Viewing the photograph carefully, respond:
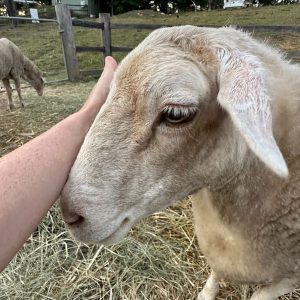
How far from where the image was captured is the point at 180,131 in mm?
1438

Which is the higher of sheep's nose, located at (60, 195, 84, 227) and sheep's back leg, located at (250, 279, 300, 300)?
sheep's nose, located at (60, 195, 84, 227)

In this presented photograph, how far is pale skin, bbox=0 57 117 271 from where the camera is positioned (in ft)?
4.31

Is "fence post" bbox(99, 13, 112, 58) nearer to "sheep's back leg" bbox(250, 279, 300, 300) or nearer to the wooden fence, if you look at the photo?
the wooden fence

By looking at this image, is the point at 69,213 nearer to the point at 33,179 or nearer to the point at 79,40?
the point at 33,179

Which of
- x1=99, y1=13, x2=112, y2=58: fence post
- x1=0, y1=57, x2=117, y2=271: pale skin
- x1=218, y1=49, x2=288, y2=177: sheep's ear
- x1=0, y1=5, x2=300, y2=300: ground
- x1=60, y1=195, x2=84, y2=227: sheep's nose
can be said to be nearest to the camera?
x1=218, y1=49, x2=288, y2=177: sheep's ear

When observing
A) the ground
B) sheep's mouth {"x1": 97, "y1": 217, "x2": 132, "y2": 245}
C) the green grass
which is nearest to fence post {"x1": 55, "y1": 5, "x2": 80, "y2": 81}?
the green grass

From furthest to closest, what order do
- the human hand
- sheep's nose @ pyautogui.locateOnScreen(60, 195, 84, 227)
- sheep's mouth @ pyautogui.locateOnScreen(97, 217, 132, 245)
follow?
the human hand < sheep's mouth @ pyautogui.locateOnScreen(97, 217, 132, 245) < sheep's nose @ pyautogui.locateOnScreen(60, 195, 84, 227)

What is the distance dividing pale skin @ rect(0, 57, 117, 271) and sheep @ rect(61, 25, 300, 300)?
0.23ft

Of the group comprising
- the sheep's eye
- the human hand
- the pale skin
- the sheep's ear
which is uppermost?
the sheep's ear

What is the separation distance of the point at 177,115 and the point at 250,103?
0.26 metres

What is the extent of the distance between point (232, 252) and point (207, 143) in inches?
29.7

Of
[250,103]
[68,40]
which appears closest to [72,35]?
[68,40]

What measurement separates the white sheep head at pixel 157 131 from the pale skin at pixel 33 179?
0.23ft

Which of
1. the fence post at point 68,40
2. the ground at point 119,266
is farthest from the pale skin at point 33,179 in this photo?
the fence post at point 68,40
